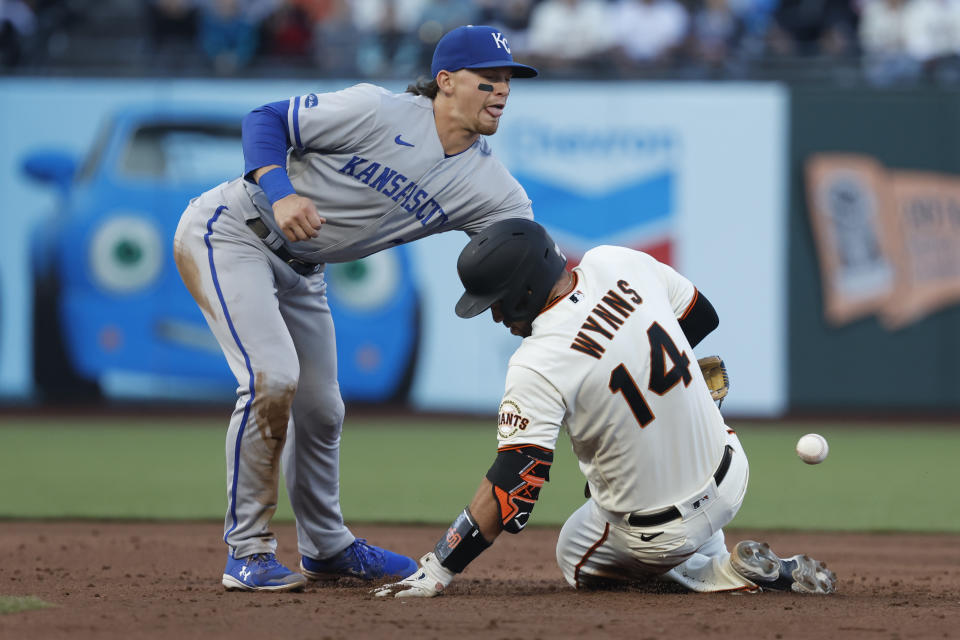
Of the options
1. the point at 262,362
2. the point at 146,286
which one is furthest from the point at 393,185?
the point at 146,286

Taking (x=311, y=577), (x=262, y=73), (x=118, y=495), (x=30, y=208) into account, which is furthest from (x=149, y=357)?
(x=311, y=577)

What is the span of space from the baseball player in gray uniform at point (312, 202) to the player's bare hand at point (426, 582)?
50cm

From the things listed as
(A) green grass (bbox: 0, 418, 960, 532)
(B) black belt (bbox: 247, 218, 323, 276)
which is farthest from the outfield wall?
(B) black belt (bbox: 247, 218, 323, 276)

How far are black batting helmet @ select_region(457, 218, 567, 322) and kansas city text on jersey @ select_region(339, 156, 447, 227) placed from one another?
65 centimetres

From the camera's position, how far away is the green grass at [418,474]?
7.36 meters

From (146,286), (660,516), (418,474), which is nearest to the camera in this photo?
(660,516)

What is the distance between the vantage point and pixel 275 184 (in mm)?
4410

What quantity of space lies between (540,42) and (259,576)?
997cm

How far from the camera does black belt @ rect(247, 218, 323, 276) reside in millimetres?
4676

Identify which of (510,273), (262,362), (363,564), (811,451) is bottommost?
(363,564)

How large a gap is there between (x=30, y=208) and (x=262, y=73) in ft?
9.41

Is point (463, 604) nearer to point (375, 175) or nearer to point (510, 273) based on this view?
point (510, 273)

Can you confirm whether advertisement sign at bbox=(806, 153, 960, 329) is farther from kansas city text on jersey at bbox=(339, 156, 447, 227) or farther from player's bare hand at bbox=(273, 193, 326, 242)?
player's bare hand at bbox=(273, 193, 326, 242)

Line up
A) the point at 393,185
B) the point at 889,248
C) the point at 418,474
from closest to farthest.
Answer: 1. the point at 393,185
2. the point at 418,474
3. the point at 889,248
